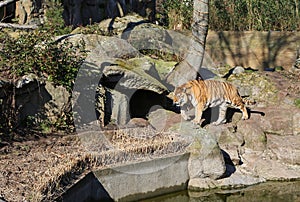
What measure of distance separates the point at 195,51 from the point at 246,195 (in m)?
3.43

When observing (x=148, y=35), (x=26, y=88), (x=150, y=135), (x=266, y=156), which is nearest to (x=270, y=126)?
(x=266, y=156)

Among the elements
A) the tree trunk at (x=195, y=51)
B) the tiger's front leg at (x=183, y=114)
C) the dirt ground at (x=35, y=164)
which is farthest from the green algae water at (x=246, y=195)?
the tree trunk at (x=195, y=51)

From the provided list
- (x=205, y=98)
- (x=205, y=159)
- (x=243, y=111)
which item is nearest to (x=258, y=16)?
(x=243, y=111)

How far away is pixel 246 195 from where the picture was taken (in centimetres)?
704

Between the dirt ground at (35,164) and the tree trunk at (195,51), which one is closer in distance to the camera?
the dirt ground at (35,164)

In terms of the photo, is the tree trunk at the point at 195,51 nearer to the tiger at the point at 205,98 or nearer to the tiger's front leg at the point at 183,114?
the tiger at the point at 205,98

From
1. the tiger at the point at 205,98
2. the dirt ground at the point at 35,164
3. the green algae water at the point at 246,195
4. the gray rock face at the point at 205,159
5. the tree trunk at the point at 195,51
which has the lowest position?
the green algae water at the point at 246,195

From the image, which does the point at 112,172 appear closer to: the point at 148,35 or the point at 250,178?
the point at 250,178

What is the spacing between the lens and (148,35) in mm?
10617

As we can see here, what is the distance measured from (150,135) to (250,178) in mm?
1635

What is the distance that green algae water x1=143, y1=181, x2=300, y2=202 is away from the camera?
686cm

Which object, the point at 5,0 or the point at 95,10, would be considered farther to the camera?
the point at 95,10

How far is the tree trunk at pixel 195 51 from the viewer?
9.09 meters

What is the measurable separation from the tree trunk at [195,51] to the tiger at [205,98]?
0.87m
